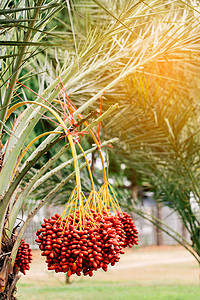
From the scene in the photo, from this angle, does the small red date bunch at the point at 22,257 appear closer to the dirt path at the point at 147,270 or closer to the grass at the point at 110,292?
the grass at the point at 110,292

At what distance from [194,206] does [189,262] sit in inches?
201

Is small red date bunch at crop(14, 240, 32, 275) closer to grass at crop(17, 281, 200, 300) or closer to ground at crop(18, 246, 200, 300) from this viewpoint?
ground at crop(18, 246, 200, 300)

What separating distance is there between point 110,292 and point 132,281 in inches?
48.3

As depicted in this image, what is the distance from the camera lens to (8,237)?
26.4 inches

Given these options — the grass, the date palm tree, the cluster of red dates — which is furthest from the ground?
the cluster of red dates

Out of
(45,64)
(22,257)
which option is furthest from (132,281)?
(22,257)

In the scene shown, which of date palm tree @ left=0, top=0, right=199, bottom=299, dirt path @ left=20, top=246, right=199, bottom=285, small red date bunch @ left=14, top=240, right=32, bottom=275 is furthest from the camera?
dirt path @ left=20, top=246, right=199, bottom=285

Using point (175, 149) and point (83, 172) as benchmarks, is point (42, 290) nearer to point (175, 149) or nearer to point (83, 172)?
point (83, 172)

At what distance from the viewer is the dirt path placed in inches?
238

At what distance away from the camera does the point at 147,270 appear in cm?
693

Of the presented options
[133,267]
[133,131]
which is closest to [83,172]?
[133,131]

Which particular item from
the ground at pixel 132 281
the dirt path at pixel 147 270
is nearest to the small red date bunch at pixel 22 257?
the ground at pixel 132 281

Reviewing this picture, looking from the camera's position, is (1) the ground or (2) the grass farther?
(1) the ground

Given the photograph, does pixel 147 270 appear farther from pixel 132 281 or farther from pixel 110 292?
pixel 110 292
